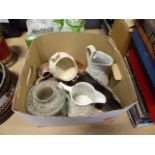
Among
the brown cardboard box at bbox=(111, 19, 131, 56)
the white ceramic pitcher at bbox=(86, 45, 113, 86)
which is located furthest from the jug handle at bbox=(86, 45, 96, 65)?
the brown cardboard box at bbox=(111, 19, 131, 56)

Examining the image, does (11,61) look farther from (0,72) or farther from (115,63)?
(115,63)

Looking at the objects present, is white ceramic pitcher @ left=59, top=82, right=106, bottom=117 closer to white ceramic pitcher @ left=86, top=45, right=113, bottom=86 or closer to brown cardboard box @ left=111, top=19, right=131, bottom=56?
white ceramic pitcher @ left=86, top=45, right=113, bottom=86

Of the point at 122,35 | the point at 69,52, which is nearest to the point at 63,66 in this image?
the point at 69,52

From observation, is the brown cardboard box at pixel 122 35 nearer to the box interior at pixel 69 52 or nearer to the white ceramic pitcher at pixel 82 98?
the box interior at pixel 69 52

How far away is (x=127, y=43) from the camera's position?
542 millimetres

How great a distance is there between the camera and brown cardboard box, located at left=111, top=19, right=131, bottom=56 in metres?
0.52

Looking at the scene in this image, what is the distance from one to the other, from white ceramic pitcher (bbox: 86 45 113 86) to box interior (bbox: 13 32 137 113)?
0.02 meters

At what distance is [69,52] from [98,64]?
0.12 meters

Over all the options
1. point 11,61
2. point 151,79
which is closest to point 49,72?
point 11,61

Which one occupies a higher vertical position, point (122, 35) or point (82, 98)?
point (122, 35)

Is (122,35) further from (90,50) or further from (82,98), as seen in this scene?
(82,98)

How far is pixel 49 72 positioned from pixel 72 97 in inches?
4.6

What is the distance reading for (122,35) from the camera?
53 centimetres

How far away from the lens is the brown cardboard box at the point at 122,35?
1.70 ft
